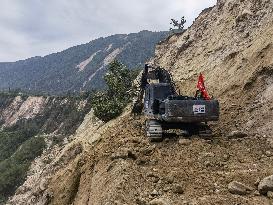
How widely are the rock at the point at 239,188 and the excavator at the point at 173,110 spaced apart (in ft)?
13.4

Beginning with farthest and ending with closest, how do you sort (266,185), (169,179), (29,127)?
(29,127) → (169,179) → (266,185)

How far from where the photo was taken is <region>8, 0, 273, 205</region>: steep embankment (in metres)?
13.0

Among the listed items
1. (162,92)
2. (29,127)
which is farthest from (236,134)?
(29,127)

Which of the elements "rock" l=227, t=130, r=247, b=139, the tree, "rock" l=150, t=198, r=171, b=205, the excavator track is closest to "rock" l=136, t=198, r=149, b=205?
A: "rock" l=150, t=198, r=171, b=205

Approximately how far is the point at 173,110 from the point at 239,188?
14.8ft

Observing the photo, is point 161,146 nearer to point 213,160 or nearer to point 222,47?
point 213,160

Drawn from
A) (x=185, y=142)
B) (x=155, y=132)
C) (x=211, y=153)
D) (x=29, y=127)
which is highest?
(x=29, y=127)

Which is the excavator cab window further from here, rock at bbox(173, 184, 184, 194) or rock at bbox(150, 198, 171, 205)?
rock at bbox(150, 198, 171, 205)

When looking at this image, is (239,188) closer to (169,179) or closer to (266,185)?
(266,185)

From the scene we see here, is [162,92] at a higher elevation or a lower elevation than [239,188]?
higher

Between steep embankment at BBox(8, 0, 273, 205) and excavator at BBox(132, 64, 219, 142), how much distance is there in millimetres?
618

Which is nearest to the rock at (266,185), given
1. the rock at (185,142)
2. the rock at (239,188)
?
the rock at (239,188)

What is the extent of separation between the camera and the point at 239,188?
41.0 ft

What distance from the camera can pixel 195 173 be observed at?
13.9 metres
